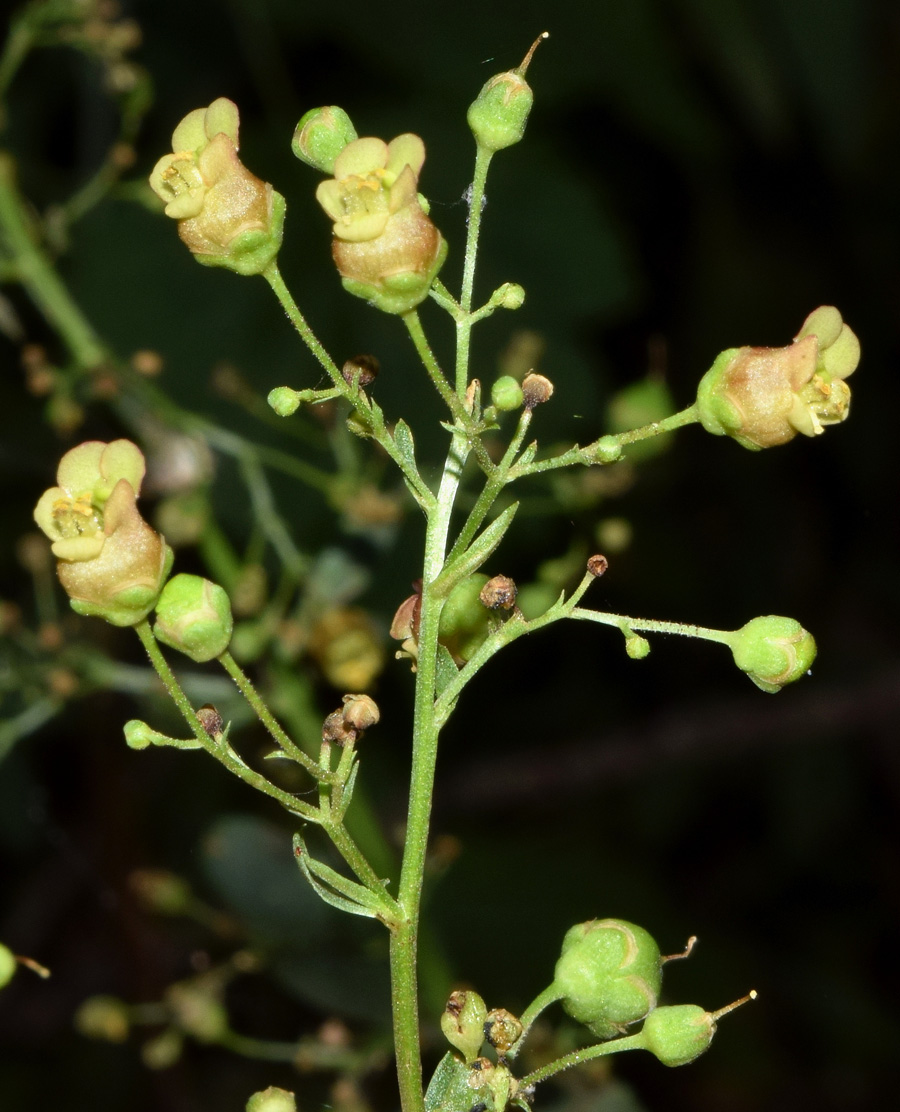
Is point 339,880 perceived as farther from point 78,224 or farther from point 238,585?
point 78,224

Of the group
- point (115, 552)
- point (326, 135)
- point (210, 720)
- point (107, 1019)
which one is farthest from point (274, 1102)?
point (107, 1019)

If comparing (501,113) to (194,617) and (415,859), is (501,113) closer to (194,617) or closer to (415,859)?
(194,617)

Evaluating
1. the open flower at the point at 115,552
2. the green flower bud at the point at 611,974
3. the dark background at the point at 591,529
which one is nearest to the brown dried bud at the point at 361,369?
the open flower at the point at 115,552

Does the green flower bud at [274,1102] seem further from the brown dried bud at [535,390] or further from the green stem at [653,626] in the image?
the brown dried bud at [535,390]

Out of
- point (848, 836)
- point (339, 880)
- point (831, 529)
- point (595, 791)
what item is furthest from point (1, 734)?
point (831, 529)

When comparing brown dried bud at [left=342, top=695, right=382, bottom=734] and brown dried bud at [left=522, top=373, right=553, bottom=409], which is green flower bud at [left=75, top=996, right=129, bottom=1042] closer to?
brown dried bud at [left=342, top=695, right=382, bottom=734]

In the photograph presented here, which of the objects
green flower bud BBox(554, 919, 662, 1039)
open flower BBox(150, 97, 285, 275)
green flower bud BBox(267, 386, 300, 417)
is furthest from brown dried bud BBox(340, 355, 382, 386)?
green flower bud BBox(554, 919, 662, 1039)

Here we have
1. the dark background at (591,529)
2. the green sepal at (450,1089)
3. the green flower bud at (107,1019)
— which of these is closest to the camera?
the green sepal at (450,1089)
